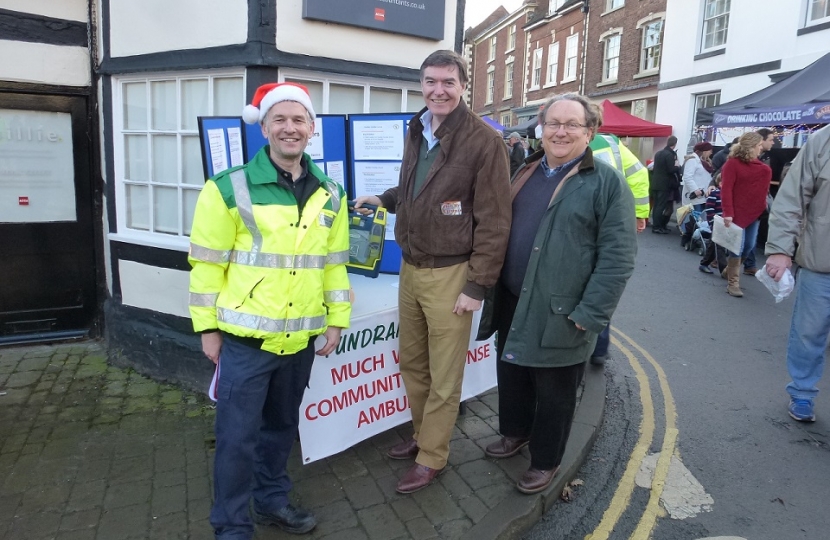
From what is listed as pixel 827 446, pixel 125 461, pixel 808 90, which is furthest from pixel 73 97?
pixel 808 90

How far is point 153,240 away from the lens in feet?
14.6

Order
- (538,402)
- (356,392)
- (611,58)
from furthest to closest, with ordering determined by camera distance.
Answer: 1. (611,58)
2. (356,392)
3. (538,402)

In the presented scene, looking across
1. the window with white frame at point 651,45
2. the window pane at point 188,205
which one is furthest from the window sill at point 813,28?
the window pane at point 188,205

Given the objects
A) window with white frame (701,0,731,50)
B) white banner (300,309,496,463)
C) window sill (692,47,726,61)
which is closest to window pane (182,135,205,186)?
white banner (300,309,496,463)

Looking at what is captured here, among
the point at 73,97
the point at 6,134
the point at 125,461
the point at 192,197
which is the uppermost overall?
the point at 73,97

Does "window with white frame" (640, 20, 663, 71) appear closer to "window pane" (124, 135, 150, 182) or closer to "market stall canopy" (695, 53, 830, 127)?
"market stall canopy" (695, 53, 830, 127)

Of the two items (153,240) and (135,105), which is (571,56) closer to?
(135,105)

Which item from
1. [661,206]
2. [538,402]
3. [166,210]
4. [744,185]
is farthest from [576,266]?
[661,206]

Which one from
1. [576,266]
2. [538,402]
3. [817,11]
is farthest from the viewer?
[817,11]

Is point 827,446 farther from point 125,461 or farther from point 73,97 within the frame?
point 73,97

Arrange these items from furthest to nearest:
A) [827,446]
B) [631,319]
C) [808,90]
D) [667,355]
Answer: [808,90], [631,319], [667,355], [827,446]

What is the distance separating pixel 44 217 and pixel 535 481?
14.5 feet

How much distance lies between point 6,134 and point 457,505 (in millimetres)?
4464

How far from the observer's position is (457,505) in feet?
9.73
